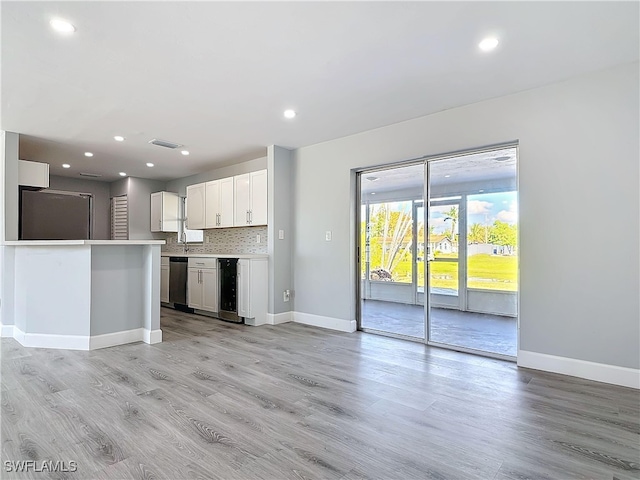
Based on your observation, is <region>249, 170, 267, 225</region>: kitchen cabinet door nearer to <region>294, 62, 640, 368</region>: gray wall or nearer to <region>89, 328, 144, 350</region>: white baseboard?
<region>89, 328, 144, 350</region>: white baseboard

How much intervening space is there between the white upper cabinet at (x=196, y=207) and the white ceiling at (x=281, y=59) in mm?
2136

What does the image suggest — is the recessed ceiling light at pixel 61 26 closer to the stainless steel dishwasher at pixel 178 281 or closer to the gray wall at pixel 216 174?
the gray wall at pixel 216 174

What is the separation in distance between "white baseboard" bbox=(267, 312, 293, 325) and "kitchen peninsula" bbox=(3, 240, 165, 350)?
1444 mm

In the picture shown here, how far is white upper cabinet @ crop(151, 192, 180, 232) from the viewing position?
7.18m

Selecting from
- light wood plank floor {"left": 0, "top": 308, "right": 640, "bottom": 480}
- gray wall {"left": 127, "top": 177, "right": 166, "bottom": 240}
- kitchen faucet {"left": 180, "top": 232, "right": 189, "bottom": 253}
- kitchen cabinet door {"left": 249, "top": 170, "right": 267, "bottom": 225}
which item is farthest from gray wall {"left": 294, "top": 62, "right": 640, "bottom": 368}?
gray wall {"left": 127, "top": 177, "right": 166, "bottom": 240}

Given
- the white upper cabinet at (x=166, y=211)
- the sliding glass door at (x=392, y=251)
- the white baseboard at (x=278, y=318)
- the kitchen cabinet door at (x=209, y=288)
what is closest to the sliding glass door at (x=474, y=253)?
the sliding glass door at (x=392, y=251)

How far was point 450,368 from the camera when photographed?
10.3 ft

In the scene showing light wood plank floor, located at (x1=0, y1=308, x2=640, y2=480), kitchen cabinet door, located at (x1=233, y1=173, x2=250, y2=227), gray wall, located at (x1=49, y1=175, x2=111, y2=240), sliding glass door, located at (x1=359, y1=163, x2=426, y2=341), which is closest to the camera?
light wood plank floor, located at (x1=0, y1=308, x2=640, y2=480)

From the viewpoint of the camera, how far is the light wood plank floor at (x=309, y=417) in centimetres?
175

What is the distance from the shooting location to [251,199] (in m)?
5.42

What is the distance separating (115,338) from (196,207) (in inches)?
123

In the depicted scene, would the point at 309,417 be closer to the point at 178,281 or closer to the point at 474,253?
the point at 474,253

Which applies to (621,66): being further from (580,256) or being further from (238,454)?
(238,454)

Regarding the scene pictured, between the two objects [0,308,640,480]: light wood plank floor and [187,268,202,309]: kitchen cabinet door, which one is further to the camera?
[187,268,202,309]: kitchen cabinet door
